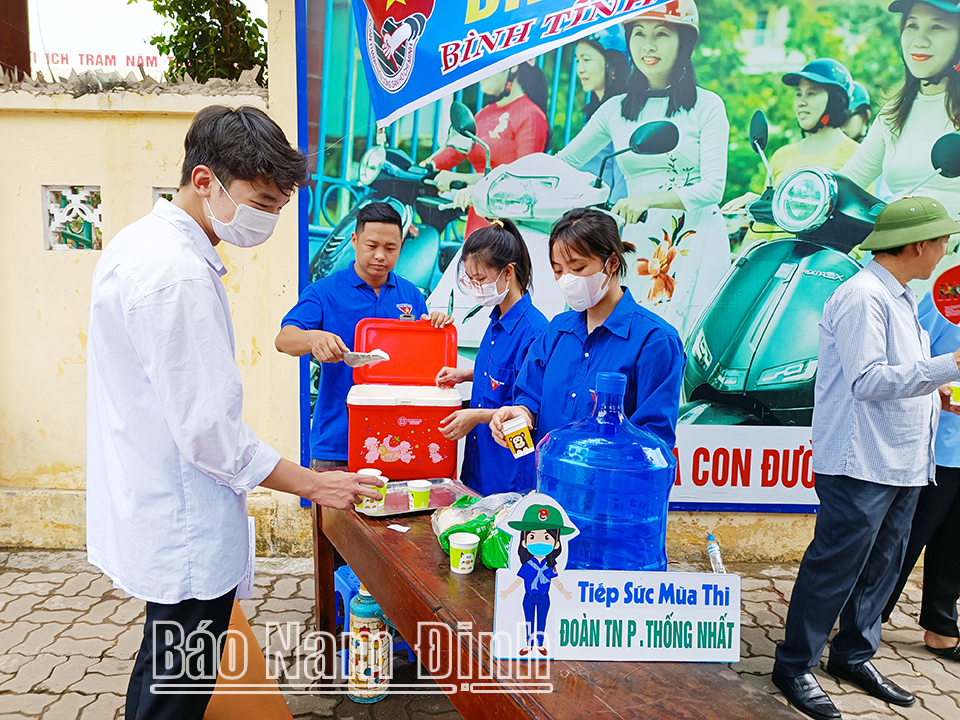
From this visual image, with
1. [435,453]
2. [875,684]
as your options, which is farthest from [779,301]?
[435,453]

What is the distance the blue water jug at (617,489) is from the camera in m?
1.67

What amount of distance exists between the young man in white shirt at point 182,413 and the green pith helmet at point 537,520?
0.73 meters

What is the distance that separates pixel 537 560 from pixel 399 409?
1166 mm

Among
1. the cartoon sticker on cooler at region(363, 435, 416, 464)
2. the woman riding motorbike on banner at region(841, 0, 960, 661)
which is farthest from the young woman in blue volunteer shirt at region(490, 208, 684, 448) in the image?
the woman riding motorbike on banner at region(841, 0, 960, 661)

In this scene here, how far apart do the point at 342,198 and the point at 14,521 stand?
3084 millimetres

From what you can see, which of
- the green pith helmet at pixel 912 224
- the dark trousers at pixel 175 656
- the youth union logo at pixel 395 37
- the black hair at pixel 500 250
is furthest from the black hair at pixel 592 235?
the youth union logo at pixel 395 37

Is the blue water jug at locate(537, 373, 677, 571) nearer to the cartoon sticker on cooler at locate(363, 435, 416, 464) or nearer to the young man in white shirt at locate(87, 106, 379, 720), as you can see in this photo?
the young man in white shirt at locate(87, 106, 379, 720)

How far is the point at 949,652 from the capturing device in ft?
10.8

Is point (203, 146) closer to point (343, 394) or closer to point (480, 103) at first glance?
point (343, 394)

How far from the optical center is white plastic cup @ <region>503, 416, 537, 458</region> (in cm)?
191

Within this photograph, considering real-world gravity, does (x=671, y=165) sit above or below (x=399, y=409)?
above

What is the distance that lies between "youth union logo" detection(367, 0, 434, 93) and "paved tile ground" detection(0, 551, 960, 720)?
3.20 metres

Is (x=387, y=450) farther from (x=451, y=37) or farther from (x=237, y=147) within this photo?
(x=451, y=37)

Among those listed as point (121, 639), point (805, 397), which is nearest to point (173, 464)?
point (121, 639)
